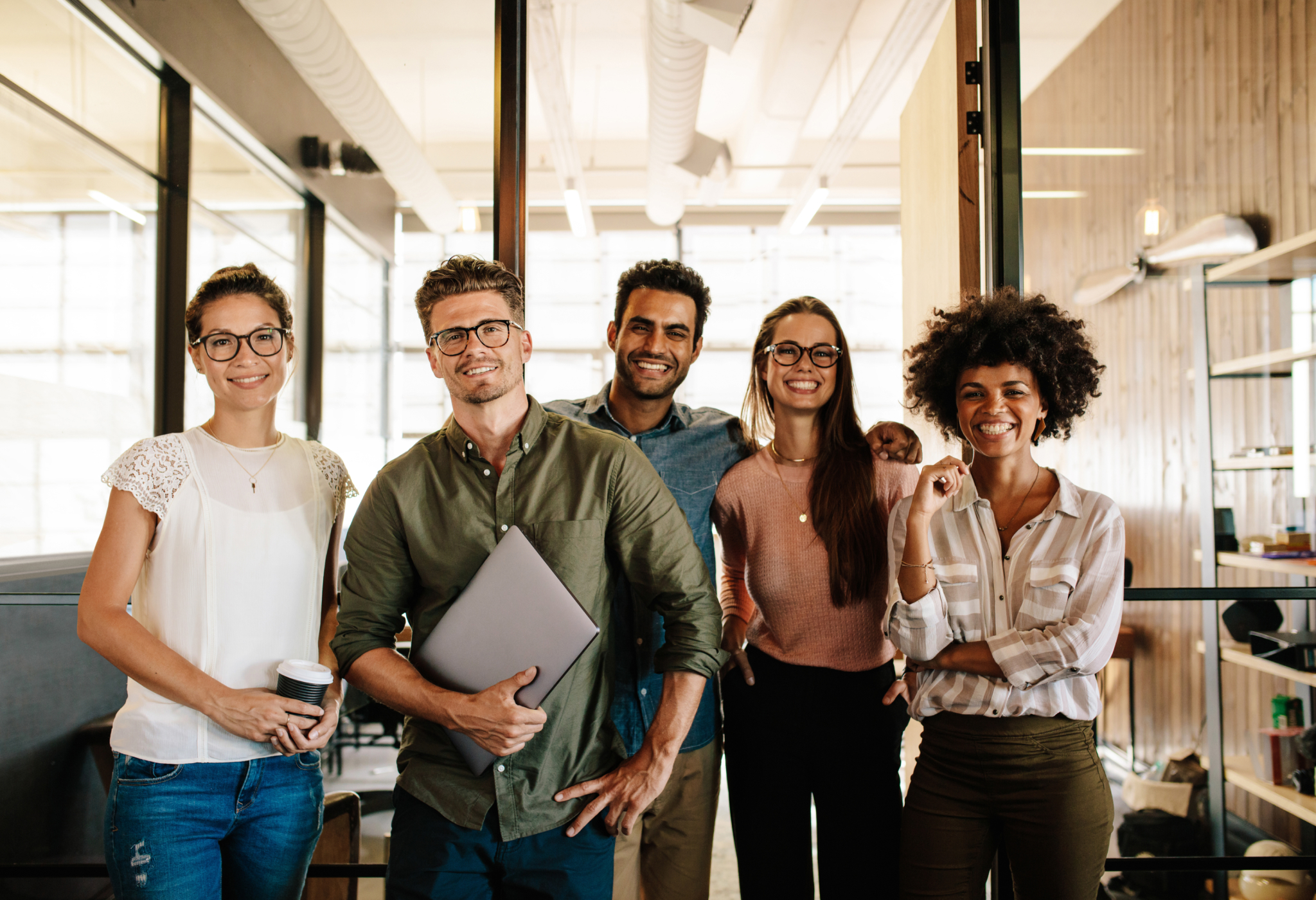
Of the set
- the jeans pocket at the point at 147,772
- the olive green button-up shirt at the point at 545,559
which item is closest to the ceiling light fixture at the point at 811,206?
the olive green button-up shirt at the point at 545,559

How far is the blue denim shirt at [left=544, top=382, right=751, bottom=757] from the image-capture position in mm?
1669

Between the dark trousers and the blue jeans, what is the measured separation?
9.3 inches

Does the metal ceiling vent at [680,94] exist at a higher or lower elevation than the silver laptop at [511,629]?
higher

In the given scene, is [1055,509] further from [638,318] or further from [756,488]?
[638,318]

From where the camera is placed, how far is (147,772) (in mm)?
1343

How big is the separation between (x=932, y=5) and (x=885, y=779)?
370cm

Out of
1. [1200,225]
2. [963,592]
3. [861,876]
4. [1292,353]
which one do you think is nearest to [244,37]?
[963,592]

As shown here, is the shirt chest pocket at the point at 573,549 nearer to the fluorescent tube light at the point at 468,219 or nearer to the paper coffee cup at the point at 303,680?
the paper coffee cup at the point at 303,680

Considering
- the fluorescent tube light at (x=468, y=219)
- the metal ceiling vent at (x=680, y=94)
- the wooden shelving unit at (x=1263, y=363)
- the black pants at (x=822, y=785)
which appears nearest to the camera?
the black pants at (x=822, y=785)

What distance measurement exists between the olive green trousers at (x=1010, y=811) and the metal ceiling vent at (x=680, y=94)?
3041mm

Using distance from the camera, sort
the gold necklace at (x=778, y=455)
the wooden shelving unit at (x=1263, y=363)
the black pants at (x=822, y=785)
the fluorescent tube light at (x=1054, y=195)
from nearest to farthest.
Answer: the black pants at (x=822, y=785) < the gold necklace at (x=778, y=455) < the wooden shelving unit at (x=1263, y=363) < the fluorescent tube light at (x=1054, y=195)

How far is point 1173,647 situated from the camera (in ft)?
9.22

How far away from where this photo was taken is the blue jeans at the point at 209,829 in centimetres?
131

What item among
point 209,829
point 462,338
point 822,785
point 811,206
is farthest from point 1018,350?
point 811,206
